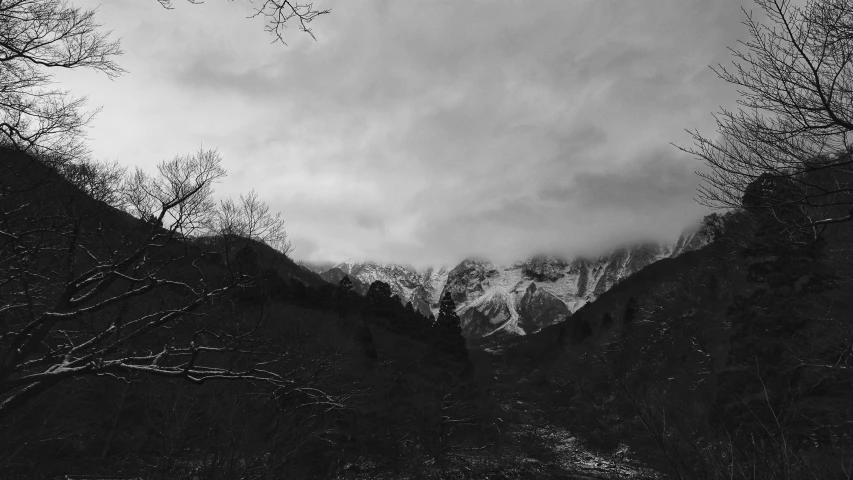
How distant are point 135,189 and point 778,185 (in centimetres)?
1316

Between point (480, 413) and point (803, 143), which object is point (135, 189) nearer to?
point (803, 143)

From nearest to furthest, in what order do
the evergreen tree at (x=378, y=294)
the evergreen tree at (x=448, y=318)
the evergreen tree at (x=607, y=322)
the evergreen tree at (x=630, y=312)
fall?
the evergreen tree at (x=448, y=318), the evergreen tree at (x=378, y=294), the evergreen tree at (x=630, y=312), the evergreen tree at (x=607, y=322)

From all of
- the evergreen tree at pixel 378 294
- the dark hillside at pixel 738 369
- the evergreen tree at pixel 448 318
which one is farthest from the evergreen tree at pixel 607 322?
the evergreen tree at pixel 378 294

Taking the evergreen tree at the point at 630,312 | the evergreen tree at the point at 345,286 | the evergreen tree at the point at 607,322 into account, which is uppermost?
the evergreen tree at the point at 345,286

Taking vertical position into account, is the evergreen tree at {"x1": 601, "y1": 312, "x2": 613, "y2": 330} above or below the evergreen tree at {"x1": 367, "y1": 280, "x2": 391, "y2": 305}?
below

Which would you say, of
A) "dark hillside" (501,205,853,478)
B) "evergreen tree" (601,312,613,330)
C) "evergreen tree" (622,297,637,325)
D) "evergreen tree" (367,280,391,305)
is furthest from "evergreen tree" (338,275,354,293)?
"evergreen tree" (601,312,613,330)

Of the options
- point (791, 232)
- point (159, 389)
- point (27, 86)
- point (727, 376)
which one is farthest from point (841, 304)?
point (159, 389)

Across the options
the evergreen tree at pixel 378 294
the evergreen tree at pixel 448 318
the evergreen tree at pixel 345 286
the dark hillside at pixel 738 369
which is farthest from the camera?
the evergreen tree at pixel 345 286

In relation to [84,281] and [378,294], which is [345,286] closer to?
[378,294]

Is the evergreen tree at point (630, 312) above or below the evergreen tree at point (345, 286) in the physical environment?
below

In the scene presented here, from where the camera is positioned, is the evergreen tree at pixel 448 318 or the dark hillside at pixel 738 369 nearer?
the dark hillside at pixel 738 369

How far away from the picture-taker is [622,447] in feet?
110

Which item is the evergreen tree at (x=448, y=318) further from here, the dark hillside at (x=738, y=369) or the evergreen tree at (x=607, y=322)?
the evergreen tree at (x=607, y=322)

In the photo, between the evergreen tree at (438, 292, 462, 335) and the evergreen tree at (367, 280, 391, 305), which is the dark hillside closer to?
the evergreen tree at (438, 292, 462, 335)
